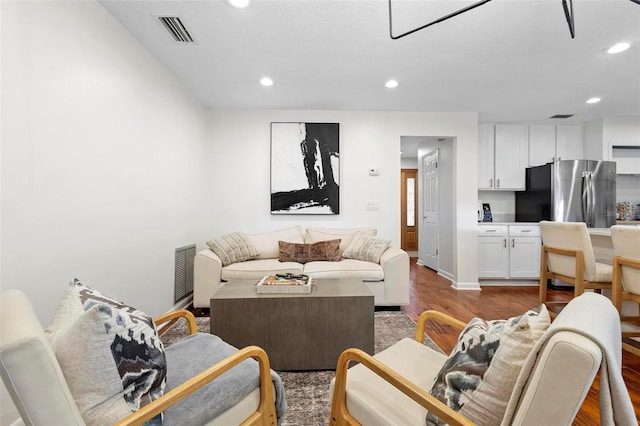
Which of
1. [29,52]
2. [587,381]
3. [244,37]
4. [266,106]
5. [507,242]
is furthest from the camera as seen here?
[507,242]

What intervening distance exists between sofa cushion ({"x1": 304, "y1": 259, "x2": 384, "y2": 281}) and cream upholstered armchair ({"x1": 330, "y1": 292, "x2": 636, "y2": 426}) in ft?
5.87

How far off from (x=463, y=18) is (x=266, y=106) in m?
2.49

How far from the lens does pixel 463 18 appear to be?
80.1 inches

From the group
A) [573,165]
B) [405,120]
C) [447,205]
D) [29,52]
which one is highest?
[405,120]

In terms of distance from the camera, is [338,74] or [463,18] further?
[338,74]

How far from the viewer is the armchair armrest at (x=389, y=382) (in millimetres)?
777

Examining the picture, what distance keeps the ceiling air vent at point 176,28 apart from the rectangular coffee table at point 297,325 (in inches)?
80.7

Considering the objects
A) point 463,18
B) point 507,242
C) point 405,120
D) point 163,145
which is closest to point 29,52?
point 163,145

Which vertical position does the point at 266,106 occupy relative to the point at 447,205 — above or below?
above

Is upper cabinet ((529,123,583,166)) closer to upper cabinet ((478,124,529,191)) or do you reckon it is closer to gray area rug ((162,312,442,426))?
upper cabinet ((478,124,529,191))

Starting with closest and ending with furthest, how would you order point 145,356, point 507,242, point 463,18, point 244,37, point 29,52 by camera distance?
point 145,356
point 29,52
point 463,18
point 244,37
point 507,242

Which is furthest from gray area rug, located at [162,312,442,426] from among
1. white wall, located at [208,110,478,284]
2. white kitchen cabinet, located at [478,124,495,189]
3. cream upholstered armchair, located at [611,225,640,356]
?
white kitchen cabinet, located at [478,124,495,189]

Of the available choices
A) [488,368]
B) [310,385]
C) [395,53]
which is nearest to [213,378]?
[488,368]

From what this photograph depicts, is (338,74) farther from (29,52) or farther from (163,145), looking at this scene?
(29,52)
